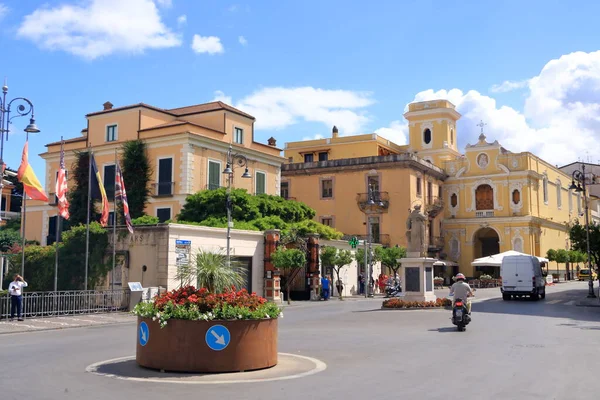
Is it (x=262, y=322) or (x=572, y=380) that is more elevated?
(x=262, y=322)

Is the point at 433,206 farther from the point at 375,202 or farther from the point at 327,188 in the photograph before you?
the point at 327,188

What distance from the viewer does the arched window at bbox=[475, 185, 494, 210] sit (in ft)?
214

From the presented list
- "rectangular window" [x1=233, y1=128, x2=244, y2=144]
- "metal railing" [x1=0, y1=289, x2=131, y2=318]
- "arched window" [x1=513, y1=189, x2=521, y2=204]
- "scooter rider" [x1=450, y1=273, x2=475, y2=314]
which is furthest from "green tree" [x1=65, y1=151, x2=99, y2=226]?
"arched window" [x1=513, y1=189, x2=521, y2=204]

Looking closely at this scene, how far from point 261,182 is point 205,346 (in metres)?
35.2

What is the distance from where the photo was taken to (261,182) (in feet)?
149

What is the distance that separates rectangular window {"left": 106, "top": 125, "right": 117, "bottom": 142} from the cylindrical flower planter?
3398 centimetres

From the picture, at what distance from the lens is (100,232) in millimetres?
30047

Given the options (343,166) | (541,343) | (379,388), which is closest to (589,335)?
(541,343)

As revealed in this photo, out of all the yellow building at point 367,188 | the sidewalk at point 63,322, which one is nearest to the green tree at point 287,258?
the sidewalk at point 63,322

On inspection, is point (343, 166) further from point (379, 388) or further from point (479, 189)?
point (379, 388)

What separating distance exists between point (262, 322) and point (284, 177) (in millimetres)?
52838

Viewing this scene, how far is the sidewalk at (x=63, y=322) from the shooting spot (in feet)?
64.4

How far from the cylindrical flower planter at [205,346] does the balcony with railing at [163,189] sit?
29.9m

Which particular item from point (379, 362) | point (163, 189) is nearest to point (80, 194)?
point (163, 189)
